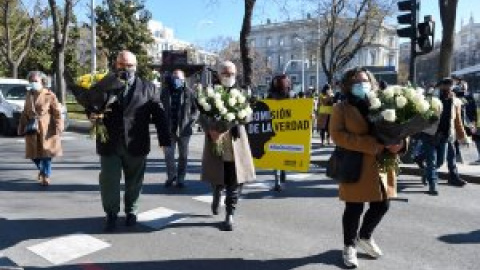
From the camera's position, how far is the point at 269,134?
983 cm

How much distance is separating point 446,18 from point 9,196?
10101 mm

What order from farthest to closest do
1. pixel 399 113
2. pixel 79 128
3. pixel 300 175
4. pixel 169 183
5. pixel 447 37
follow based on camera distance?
pixel 79 128 < pixel 447 37 < pixel 300 175 < pixel 169 183 < pixel 399 113

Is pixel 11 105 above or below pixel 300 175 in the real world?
above

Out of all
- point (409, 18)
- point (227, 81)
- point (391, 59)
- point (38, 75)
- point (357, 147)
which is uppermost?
point (391, 59)

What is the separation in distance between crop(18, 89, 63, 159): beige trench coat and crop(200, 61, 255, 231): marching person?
12.0 feet

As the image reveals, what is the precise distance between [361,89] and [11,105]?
16.3 metres

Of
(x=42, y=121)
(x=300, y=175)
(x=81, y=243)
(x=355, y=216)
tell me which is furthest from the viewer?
(x=300, y=175)

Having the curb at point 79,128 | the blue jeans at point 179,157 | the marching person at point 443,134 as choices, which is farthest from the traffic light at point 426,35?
the curb at point 79,128

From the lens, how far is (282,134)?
975 cm

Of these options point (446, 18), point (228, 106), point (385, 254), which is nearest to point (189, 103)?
point (228, 106)

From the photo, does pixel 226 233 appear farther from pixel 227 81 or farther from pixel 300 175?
pixel 300 175

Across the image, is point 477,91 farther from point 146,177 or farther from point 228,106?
point 228,106

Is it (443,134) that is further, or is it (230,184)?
(443,134)

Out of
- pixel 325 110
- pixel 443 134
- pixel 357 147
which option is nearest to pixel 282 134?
pixel 443 134
